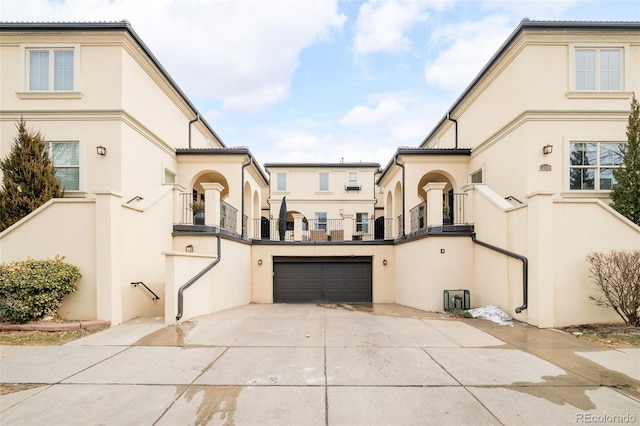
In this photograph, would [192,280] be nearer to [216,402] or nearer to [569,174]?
[216,402]

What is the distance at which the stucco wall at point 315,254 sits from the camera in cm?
1417

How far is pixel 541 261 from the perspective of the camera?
740 cm

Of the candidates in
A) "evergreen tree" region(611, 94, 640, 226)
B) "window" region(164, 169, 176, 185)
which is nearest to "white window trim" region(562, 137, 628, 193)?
"evergreen tree" region(611, 94, 640, 226)

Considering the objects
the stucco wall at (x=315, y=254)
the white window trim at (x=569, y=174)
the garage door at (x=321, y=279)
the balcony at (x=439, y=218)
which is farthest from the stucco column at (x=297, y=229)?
the white window trim at (x=569, y=174)

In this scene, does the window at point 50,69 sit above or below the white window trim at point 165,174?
above

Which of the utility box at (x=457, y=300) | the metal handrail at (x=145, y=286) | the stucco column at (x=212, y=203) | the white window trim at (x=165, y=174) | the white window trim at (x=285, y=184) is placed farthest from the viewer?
the white window trim at (x=285, y=184)

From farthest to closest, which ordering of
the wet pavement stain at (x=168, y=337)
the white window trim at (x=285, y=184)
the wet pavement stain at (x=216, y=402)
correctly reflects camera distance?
the white window trim at (x=285, y=184), the wet pavement stain at (x=168, y=337), the wet pavement stain at (x=216, y=402)


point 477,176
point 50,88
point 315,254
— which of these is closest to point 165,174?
point 50,88

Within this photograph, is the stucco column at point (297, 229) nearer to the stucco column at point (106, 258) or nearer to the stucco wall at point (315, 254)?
the stucco wall at point (315, 254)

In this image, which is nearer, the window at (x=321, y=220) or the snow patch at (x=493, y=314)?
the snow patch at (x=493, y=314)

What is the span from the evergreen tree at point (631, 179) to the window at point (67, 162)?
51.4 feet

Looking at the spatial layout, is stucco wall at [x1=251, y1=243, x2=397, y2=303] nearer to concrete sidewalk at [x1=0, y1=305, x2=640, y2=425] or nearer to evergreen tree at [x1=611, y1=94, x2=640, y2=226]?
concrete sidewalk at [x1=0, y1=305, x2=640, y2=425]

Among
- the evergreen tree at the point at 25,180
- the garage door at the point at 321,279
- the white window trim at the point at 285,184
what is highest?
the white window trim at the point at 285,184

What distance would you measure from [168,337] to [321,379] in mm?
3768
